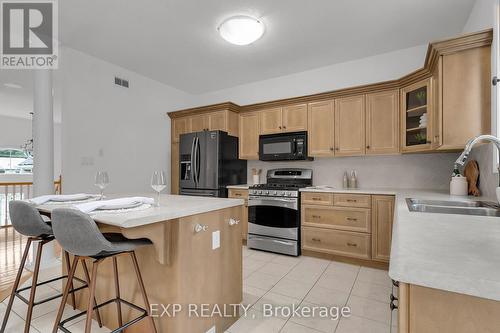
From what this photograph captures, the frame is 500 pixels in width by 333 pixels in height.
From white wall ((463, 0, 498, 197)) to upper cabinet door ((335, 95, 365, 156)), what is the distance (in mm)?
1129

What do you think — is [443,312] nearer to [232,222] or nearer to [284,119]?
[232,222]

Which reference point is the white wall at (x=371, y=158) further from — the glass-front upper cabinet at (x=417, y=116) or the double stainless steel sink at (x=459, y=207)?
the double stainless steel sink at (x=459, y=207)

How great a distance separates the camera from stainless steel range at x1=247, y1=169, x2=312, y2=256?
10.6ft

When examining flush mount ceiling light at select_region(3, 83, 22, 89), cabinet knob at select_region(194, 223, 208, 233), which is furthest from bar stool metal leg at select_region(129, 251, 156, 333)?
flush mount ceiling light at select_region(3, 83, 22, 89)

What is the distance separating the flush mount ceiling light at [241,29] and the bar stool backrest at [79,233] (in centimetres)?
225

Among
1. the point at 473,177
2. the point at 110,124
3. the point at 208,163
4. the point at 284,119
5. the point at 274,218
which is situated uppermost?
the point at 284,119

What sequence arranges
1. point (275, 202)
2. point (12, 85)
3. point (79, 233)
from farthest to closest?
point (12, 85), point (275, 202), point (79, 233)

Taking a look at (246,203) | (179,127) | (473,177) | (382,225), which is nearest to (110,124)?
(179,127)

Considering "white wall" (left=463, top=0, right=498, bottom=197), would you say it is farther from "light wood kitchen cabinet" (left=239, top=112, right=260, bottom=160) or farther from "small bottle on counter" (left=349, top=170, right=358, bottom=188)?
"light wood kitchen cabinet" (left=239, top=112, right=260, bottom=160)

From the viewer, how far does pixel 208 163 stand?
12.7 ft

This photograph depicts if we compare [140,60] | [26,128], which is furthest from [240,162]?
[26,128]

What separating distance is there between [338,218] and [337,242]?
0.98 feet

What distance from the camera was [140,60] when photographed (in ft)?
11.5

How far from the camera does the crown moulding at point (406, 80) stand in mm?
1942
